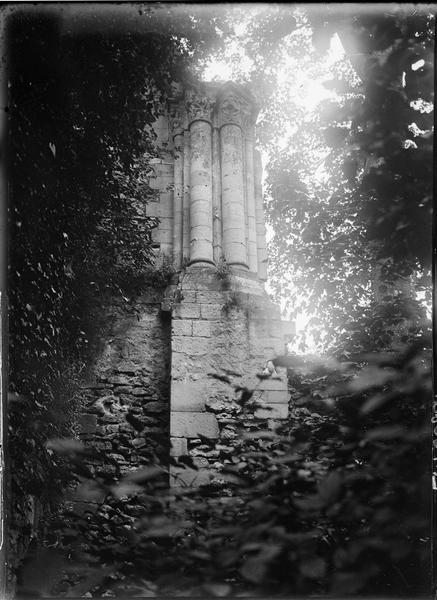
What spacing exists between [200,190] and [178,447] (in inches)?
94.5

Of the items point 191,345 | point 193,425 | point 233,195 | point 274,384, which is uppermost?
point 233,195

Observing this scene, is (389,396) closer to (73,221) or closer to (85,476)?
→ (85,476)

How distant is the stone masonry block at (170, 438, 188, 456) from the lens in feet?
9.76

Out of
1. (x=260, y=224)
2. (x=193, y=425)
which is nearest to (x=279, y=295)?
(x=193, y=425)

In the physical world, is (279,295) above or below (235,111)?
below

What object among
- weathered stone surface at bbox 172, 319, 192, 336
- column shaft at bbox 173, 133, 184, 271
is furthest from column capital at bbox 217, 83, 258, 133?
weathered stone surface at bbox 172, 319, 192, 336

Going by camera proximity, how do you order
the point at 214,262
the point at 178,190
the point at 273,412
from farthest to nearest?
the point at 214,262 < the point at 178,190 < the point at 273,412

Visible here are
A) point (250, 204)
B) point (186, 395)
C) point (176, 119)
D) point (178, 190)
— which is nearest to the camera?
point (186, 395)

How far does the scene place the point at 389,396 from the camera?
239 centimetres

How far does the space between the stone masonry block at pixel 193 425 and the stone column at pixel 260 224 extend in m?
1.19

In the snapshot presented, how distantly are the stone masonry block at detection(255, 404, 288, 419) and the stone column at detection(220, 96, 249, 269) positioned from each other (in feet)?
6.95

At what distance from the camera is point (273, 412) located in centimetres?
266

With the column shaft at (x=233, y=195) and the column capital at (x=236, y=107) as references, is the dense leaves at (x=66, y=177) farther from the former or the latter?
the column shaft at (x=233, y=195)

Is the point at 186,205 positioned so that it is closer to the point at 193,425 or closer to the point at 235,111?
the point at 235,111
